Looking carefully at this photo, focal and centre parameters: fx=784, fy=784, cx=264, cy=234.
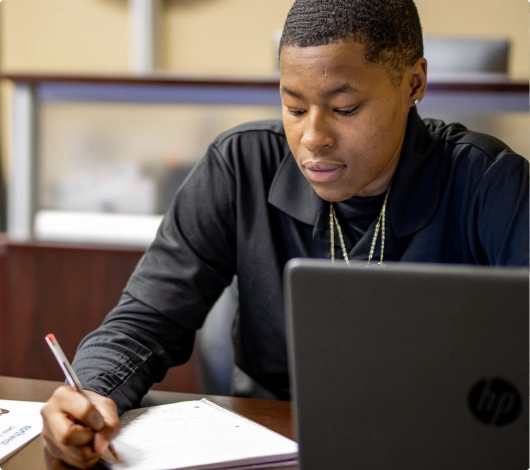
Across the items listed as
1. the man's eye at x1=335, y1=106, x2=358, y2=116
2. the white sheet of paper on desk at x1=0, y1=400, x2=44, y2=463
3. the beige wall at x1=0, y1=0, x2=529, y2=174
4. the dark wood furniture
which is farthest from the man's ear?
the beige wall at x1=0, y1=0, x2=529, y2=174

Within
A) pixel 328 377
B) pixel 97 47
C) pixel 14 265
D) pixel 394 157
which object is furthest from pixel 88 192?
pixel 97 47

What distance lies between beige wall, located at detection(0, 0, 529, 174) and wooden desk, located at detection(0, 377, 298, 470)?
3312 mm

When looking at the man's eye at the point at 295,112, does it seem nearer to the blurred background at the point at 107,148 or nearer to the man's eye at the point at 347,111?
the man's eye at the point at 347,111

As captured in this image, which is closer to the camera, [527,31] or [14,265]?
[14,265]

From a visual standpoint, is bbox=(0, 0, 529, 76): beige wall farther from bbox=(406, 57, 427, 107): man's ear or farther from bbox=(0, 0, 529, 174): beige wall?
bbox=(406, 57, 427, 107): man's ear

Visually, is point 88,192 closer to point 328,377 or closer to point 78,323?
point 78,323

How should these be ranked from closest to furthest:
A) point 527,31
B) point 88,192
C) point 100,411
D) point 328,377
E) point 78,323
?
point 328,377 → point 100,411 → point 78,323 → point 88,192 → point 527,31

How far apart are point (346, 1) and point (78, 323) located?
1.40m

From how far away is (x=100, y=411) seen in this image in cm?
94

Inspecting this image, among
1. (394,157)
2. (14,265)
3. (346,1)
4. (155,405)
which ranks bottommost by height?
(14,265)

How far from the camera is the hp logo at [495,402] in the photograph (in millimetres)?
662

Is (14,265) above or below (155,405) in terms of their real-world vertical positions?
below

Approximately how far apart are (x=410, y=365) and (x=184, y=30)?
423 centimetres

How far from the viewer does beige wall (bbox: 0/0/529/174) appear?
4281mm
